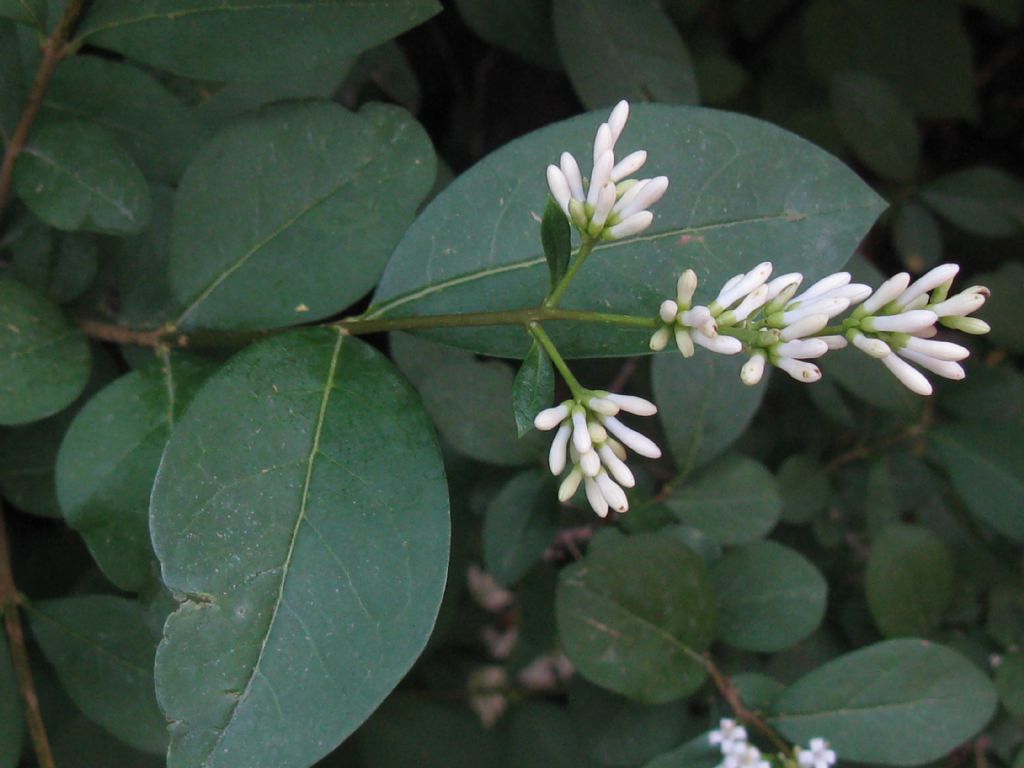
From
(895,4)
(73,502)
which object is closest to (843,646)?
(73,502)

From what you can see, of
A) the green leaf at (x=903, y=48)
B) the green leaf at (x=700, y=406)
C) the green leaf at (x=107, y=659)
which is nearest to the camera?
the green leaf at (x=107, y=659)

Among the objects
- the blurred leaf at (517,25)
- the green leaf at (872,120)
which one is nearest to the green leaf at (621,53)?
the blurred leaf at (517,25)

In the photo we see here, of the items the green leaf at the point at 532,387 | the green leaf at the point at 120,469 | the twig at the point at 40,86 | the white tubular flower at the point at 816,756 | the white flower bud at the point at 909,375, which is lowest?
the white tubular flower at the point at 816,756

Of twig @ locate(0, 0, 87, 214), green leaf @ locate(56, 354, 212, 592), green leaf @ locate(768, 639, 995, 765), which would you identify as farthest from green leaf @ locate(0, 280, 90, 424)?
green leaf @ locate(768, 639, 995, 765)

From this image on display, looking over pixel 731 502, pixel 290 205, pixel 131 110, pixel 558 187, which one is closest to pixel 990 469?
pixel 731 502

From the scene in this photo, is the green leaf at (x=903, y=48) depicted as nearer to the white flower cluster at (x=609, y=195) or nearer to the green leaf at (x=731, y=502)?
the green leaf at (x=731, y=502)
